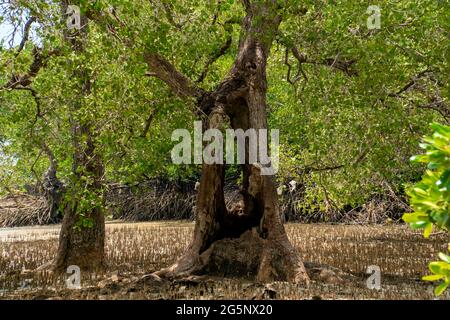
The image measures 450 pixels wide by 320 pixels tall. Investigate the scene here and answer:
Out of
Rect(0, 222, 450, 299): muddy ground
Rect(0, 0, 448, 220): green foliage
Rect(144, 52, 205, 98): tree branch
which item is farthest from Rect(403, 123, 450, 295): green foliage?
Rect(144, 52, 205, 98): tree branch

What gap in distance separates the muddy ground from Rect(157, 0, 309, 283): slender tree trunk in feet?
1.77

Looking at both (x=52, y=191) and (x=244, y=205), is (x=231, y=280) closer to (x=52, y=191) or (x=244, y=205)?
(x=244, y=205)

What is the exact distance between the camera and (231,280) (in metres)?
8.11

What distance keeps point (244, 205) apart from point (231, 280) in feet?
4.41

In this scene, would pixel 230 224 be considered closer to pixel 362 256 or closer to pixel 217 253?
pixel 217 253

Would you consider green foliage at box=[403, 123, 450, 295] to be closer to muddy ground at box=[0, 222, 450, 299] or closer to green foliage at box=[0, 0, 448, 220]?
green foliage at box=[0, 0, 448, 220]

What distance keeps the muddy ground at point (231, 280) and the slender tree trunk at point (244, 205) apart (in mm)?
540

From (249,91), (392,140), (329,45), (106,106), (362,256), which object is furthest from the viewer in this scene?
(362,256)

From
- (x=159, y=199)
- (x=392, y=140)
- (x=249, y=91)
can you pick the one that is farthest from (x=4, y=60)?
(x=159, y=199)

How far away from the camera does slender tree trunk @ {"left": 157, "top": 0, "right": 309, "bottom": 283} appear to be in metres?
8.46

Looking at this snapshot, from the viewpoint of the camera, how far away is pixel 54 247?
13250 millimetres

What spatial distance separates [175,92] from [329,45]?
7.58 feet

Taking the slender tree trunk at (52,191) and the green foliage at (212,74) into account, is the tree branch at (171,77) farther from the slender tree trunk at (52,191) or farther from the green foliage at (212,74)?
the slender tree trunk at (52,191)

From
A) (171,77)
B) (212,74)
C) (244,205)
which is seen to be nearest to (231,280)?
(244,205)
